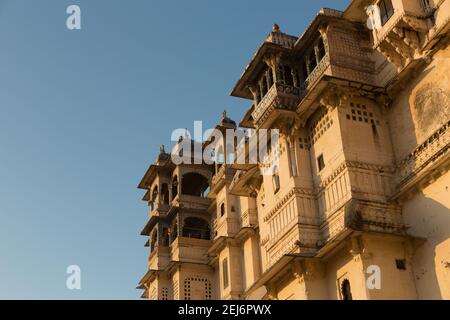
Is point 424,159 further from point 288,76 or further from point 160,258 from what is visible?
point 160,258

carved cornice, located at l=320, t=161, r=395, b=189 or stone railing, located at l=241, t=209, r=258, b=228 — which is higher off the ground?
stone railing, located at l=241, t=209, r=258, b=228

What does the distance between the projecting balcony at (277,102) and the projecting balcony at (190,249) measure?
1375 centimetres

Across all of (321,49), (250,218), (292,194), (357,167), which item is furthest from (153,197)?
(357,167)

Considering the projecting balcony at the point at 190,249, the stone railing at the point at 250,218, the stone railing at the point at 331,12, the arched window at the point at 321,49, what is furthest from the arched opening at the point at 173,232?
the stone railing at the point at 331,12

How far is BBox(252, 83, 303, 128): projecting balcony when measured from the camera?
24.2m

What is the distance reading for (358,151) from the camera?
21969 millimetres

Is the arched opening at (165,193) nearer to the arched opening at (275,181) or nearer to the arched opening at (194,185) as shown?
the arched opening at (194,185)

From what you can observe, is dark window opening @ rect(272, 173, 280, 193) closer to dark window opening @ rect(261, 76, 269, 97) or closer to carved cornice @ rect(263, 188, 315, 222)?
carved cornice @ rect(263, 188, 315, 222)

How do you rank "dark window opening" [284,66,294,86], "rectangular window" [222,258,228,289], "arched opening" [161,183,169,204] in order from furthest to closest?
"arched opening" [161,183,169,204] → "rectangular window" [222,258,228,289] → "dark window opening" [284,66,294,86]

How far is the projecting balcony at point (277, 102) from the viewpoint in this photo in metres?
24.2

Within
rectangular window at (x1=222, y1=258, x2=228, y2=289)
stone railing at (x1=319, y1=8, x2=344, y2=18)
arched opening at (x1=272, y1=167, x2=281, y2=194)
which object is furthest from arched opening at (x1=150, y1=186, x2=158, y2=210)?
stone railing at (x1=319, y1=8, x2=344, y2=18)

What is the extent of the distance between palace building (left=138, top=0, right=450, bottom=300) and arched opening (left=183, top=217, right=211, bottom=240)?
12.1 m

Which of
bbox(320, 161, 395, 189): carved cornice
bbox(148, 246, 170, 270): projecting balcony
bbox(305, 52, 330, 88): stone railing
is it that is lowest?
bbox(320, 161, 395, 189): carved cornice

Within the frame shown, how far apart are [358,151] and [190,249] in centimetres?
1737
